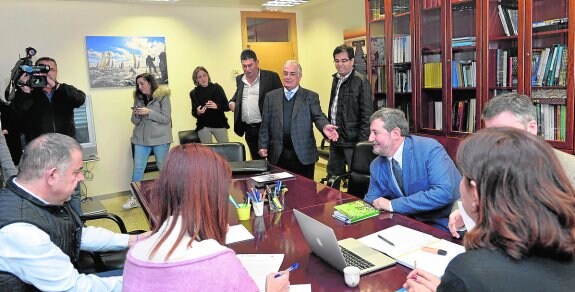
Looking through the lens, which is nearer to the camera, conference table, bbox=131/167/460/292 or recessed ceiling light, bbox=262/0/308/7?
conference table, bbox=131/167/460/292

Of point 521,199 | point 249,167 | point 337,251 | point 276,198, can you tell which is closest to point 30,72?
point 249,167

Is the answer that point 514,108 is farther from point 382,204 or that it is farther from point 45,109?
point 45,109

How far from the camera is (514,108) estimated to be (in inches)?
81.7

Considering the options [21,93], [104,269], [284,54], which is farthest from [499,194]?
[284,54]

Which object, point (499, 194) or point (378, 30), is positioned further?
point (378, 30)

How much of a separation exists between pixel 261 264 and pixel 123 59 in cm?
461

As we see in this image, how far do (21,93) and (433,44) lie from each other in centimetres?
358

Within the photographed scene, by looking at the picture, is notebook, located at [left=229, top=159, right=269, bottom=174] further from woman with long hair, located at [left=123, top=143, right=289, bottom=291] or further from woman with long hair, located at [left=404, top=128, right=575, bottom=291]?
woman with long hair, located at [left=404, top=128, right=575, bottom=291]

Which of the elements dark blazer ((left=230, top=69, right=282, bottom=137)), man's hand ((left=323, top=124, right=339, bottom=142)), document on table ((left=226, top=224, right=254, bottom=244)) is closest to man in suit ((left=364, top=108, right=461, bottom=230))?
document on table ((left=226, top=224, right=254, bottom=244))

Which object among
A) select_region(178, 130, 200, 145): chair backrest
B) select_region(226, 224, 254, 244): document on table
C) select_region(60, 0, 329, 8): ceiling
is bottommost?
select_region(226, 224, 254, 244): document on table

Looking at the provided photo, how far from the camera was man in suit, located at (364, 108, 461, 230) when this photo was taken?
2.31 metres

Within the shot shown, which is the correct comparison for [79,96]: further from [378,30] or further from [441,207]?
[441,207]

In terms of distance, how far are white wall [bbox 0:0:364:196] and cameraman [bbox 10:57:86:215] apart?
1.30 m

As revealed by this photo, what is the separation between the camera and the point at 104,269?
2.17 meters
